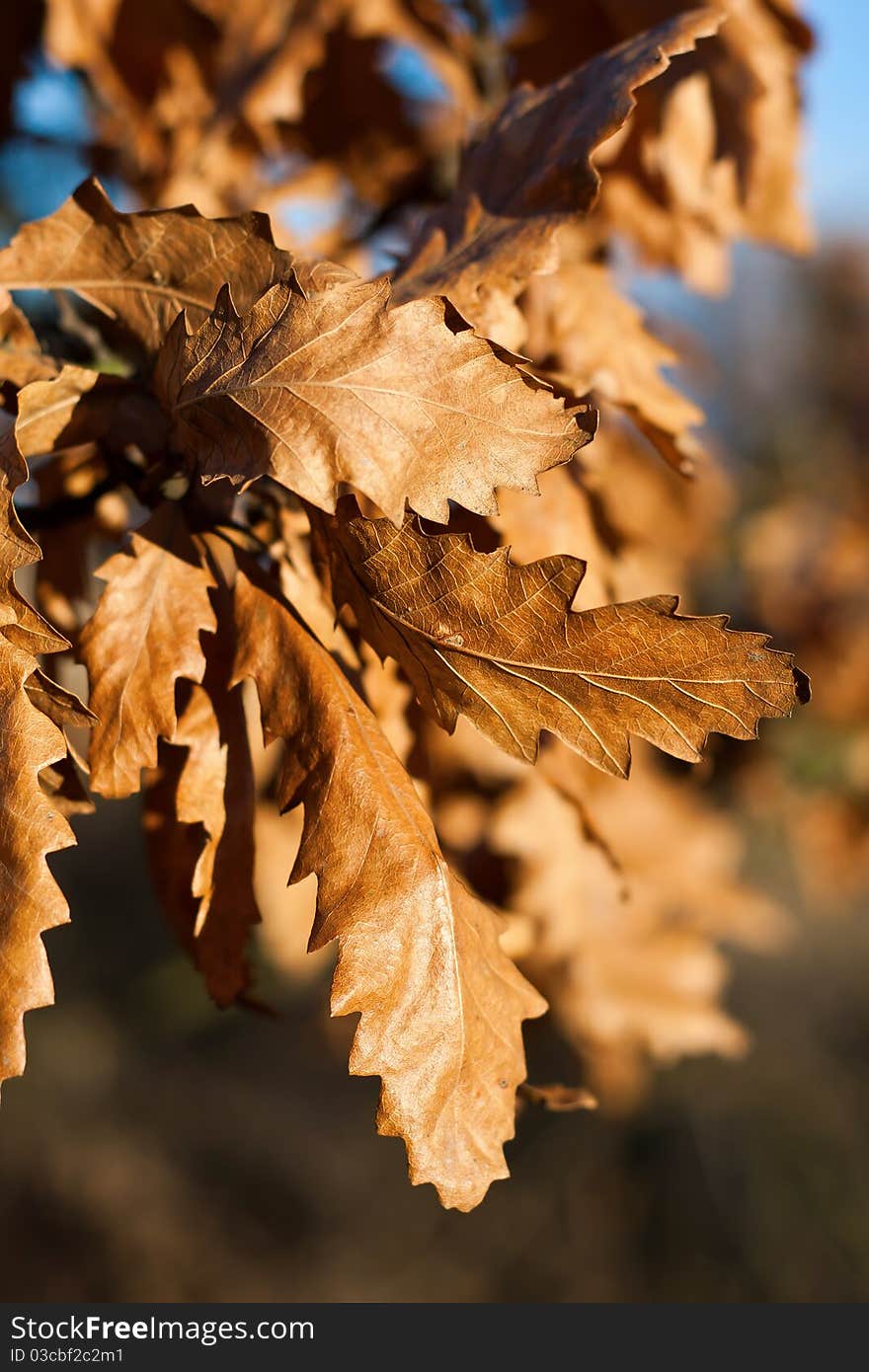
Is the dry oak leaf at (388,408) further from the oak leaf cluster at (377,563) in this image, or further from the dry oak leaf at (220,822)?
the dry oak leaf at (220,822)

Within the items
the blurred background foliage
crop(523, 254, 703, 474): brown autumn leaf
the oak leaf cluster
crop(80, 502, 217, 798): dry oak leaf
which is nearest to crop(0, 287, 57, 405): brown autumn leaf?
Answer: the oak leaf cluster

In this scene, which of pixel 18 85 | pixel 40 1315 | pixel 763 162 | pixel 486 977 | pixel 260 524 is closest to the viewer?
pixel 486 977

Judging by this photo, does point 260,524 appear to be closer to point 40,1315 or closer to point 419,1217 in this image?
point 40,1315

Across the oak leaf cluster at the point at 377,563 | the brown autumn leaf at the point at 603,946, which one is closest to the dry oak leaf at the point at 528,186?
the oak leaf cluster at the point at 377,563

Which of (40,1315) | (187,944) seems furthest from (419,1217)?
(187,944)

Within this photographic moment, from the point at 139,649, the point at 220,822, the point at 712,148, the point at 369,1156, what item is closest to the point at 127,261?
the point at 139,649

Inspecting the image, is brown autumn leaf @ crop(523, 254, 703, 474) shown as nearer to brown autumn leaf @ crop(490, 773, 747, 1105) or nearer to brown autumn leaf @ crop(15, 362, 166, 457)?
brown autumn leaf @ crop(15, 362, 166, 457)
